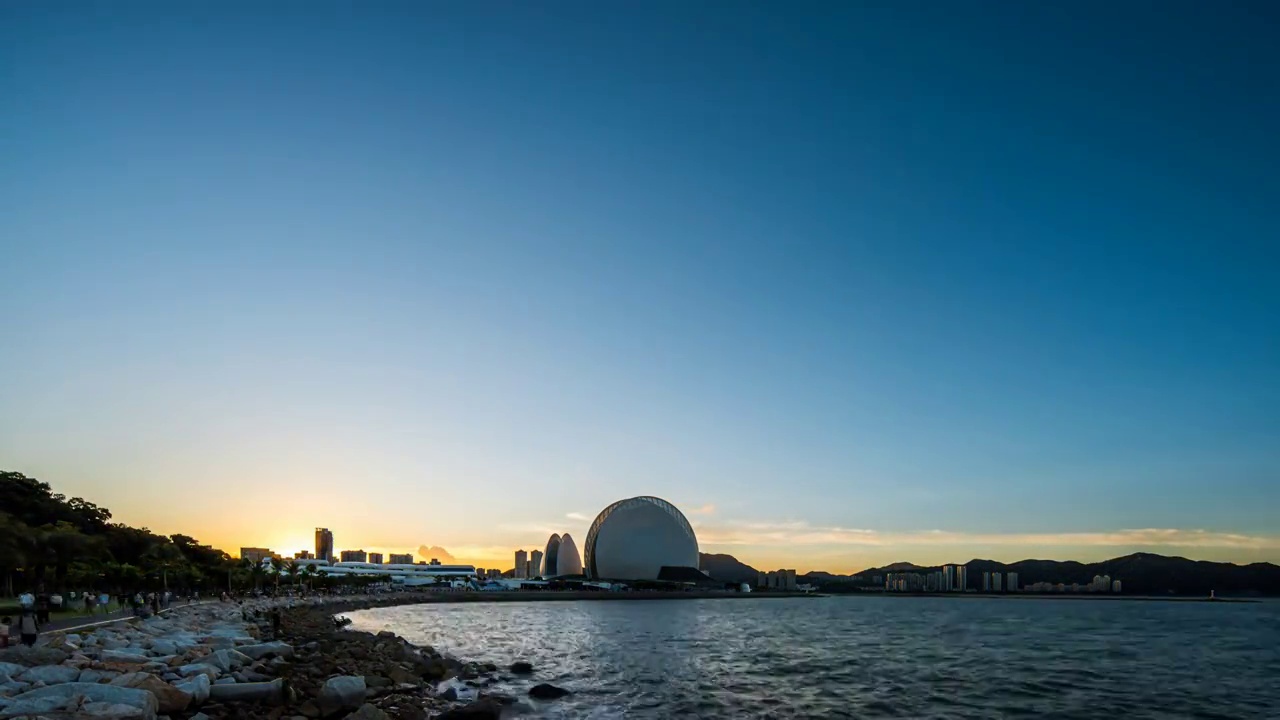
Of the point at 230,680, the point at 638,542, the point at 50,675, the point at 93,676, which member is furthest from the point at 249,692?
the point at 638,542

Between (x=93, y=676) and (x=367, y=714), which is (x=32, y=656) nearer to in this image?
(x=93, y=676)

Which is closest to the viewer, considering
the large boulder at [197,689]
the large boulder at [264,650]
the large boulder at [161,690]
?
the large boulder at [161,690]

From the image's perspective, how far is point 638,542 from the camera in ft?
451

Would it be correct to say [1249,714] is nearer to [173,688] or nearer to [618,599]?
[173,688]

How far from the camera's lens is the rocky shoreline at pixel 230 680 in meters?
12.7

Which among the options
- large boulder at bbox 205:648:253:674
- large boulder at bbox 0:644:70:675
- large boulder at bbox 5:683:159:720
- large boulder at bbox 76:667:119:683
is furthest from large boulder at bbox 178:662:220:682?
large boulder at bbox 5:683:159:720

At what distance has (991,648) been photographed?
128 feet

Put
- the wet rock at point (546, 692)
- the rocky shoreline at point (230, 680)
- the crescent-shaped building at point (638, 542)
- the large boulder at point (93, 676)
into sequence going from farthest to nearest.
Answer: the crescent-shaped building at point (638, 542) < the wet rock at point (546, 692) < the large boulder at point (93, 676) < the rocky shoreline at point (230, 680)

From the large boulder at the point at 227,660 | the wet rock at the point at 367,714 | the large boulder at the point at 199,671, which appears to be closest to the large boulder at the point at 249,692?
the large boulder at the point at 199,671

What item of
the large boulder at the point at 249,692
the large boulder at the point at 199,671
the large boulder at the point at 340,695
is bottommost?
the large boulder at the point at 340,695

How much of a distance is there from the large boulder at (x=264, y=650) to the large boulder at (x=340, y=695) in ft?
21.7

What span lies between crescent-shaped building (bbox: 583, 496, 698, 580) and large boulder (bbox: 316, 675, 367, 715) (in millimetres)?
122246

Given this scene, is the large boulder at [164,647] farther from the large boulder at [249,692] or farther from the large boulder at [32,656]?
the large boulder at [249,692]

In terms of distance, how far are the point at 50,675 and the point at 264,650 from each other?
31.2 ft
